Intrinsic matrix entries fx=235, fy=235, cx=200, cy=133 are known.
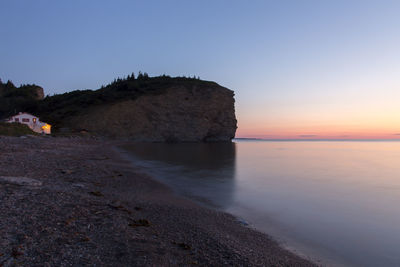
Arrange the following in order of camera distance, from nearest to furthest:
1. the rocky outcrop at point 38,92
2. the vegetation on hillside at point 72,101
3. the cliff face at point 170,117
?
1. the cliff face at point 170,117
2. the vegetation on hillside at point 72,101
3. the rocky outcrop at point 38,92

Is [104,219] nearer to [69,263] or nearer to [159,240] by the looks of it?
[159,240]

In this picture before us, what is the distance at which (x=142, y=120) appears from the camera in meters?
71.1

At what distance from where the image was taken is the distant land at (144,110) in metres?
63.9

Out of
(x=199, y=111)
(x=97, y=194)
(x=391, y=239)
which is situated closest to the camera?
(x=391, y=239)

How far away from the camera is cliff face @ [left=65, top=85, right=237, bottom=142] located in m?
64.2

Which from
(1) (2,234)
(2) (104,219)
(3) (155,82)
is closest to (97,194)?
(2) (104,219)

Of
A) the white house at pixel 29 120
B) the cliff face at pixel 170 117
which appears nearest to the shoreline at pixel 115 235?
the white house at pixel 29 120

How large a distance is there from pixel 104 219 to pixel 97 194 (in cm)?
241

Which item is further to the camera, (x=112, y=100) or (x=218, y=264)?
(x=112, y=100)

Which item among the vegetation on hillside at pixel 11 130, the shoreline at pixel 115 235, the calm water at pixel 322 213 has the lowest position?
the calm water at pixel 322 213

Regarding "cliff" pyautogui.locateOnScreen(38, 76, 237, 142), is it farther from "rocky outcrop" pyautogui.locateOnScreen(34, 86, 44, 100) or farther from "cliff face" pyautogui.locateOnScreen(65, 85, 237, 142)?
"rocky outcrop" pyautogui.locateOnScreen(34, 86, 44, 100)

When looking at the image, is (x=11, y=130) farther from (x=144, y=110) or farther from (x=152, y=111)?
(x=152, y=111)

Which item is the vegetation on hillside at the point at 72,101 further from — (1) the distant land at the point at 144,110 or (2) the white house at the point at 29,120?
(2) the white house at the point at 29,120

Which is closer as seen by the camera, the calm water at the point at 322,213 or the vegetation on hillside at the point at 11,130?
the calm water at the point at 322,213
